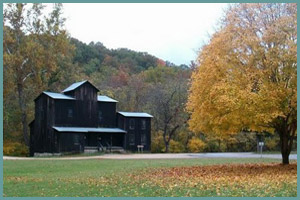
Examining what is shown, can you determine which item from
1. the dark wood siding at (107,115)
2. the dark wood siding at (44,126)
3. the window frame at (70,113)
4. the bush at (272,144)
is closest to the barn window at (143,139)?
the dark wood siding at (107,115)

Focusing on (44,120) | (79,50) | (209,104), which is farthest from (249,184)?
(79,50)

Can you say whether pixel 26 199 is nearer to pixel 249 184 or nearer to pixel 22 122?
pixel 249 184

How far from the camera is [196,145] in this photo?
2477 inches

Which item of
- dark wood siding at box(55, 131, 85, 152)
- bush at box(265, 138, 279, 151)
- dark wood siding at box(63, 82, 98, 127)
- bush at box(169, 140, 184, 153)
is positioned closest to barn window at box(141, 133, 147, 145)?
bush at box(169, 140, 184, 153)

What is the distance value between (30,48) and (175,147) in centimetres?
2389

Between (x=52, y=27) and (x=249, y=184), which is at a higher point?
(x=52, y=27)

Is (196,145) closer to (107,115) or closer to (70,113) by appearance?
(107,115)

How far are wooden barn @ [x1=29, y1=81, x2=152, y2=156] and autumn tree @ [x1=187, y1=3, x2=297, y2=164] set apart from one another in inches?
1211

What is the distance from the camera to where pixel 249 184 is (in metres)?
15.9

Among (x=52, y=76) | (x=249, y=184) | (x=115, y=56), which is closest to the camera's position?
(x=249, y=184)

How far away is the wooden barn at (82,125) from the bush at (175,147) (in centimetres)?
566

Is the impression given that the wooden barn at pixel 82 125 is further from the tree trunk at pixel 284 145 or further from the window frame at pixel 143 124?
the tree trunk at pixel 284 145

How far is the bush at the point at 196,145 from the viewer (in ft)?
206

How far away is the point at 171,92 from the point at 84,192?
5216 centimetres
